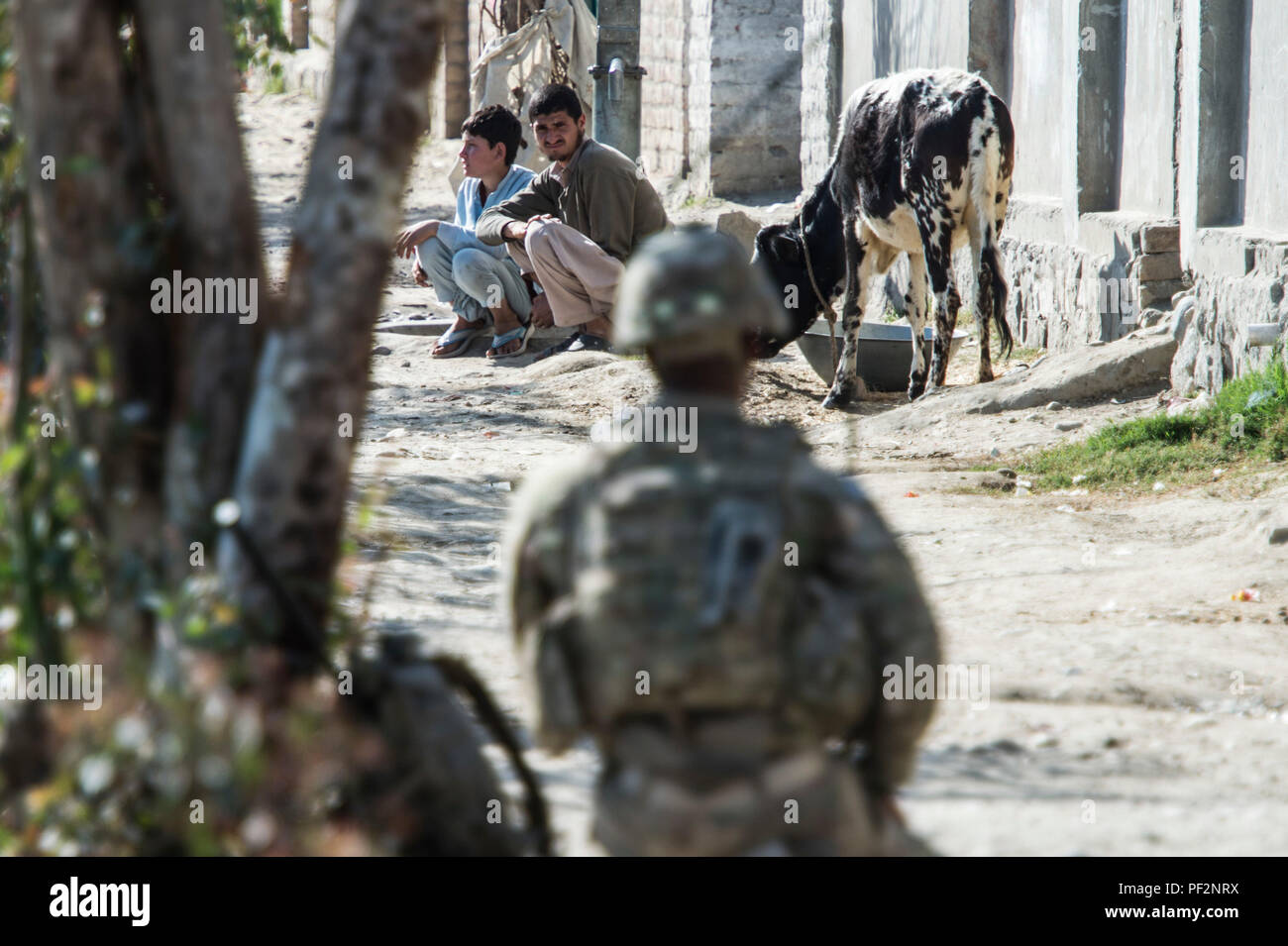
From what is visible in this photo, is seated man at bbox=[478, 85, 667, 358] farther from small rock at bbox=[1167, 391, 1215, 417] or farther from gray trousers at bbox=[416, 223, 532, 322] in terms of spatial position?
small rock at bbox=[1167, 391, 1215, 417]

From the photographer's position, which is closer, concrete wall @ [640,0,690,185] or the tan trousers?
the tan trousers

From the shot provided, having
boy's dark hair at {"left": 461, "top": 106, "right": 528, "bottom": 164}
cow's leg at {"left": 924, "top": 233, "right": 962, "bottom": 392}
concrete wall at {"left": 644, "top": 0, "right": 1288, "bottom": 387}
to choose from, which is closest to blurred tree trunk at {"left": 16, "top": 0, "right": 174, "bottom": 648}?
concrete wall at {"left": 644, "top": 0, "right": 1288, "bottom": 387}

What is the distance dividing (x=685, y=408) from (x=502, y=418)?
225 inches

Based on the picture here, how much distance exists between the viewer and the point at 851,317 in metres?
8.45

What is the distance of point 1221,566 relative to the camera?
4762 millimetres

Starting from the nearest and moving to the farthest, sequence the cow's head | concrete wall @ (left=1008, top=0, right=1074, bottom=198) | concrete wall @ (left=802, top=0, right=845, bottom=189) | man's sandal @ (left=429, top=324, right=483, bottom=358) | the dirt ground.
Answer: the dirt ground, the cow's head, concrete wall @ (left=1008, top=0, right=1074, bottom=198), man's sandal @ (left=429, top=324, right=483, bottom=358), concrete wall @ (left=802, top=0, right=845, bottom=189)

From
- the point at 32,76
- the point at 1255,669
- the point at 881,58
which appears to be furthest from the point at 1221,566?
the point at 881,58

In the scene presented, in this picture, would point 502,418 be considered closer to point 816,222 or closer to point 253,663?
point 816,222

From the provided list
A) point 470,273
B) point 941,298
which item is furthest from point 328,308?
point 470,273

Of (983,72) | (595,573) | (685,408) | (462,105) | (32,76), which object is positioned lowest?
(595,573)

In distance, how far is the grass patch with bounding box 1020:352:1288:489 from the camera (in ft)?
19.6

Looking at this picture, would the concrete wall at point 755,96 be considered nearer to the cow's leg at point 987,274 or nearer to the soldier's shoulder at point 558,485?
the cow's leg at point 987,274

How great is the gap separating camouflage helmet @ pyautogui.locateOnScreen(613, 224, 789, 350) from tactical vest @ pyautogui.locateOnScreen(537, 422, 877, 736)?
149 mm

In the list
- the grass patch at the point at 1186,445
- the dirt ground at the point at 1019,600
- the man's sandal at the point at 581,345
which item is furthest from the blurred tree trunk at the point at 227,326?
the man's sandal at the point at 581,345
